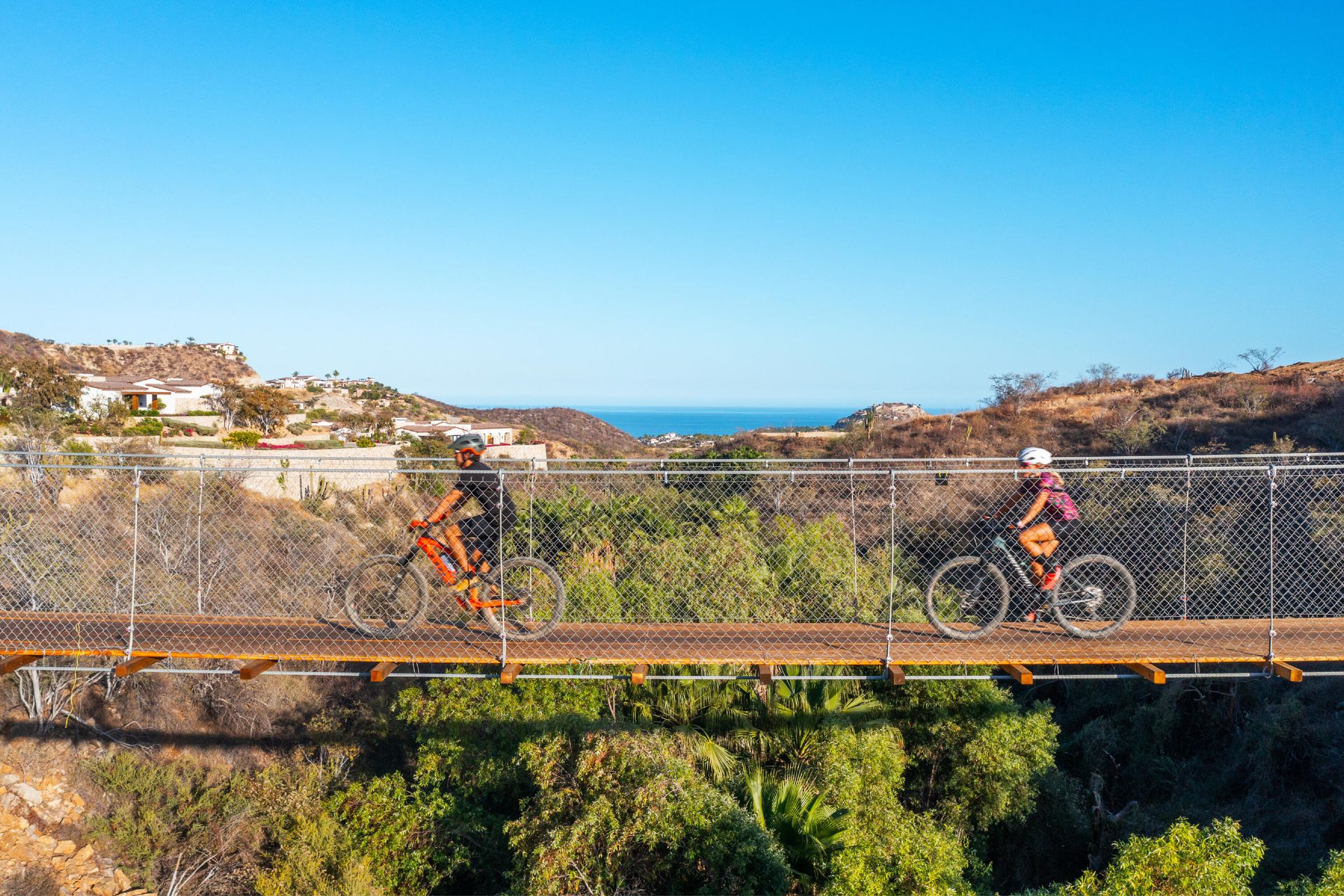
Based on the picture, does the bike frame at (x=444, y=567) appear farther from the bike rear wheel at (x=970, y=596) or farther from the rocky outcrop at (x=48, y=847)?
the rocky outcrop at (x=48, y=847)

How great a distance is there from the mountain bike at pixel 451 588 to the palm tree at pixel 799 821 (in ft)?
9.84

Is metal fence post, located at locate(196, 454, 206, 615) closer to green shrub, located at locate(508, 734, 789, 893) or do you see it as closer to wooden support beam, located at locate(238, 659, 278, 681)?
wooden support beam, located at locate(238, 659, 278, 681)

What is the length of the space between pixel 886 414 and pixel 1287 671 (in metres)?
33.3

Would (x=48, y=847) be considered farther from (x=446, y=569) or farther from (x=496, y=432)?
(x=496, y=432)

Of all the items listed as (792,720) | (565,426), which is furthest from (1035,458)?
(565,426)

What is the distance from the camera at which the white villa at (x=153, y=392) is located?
38.4m

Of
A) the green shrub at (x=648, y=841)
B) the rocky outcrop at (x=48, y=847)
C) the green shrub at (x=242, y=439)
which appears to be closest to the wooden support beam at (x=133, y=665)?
the green shrub at (x=648, y=841)

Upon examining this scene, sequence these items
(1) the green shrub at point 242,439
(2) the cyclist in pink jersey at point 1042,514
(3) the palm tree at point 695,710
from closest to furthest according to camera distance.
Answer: (2) the cyclist in pink jersey at point 1042,514, (3) the palm tree at point 695,710, (1) the green shrub at point 242,439

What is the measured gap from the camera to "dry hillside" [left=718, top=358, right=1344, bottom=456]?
2281 cm

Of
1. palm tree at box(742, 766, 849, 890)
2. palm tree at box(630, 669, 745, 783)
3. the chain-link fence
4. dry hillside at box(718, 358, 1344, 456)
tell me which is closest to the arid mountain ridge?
dry hillside at box(718, 358, 1344, 456)

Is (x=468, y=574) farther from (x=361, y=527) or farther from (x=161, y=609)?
(x=361, y=527)

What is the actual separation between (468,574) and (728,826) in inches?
127

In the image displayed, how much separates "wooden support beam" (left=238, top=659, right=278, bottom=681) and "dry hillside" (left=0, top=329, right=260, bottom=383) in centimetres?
4883

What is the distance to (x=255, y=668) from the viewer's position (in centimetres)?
626
